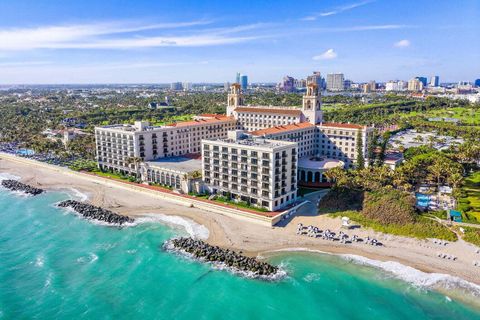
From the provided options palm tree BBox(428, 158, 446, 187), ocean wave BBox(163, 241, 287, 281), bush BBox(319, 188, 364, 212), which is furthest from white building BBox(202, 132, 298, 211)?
palm tree BBox(428, 158, 446, 187)

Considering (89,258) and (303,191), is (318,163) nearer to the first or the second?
(303,191)

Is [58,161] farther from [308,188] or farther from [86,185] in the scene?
[308,188]

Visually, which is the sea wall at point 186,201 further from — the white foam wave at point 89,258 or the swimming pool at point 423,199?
the swimming pool at point 423,199

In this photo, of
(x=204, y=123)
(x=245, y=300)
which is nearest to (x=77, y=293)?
(x=245, y=300)

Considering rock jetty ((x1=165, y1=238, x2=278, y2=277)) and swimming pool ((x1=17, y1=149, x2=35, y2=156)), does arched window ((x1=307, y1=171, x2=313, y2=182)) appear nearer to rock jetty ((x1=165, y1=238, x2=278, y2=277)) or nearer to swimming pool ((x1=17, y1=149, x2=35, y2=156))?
rock jetty ((x1=165, y1=238, x2=278, y2=277))

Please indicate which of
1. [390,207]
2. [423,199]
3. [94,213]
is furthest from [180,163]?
[423,199]

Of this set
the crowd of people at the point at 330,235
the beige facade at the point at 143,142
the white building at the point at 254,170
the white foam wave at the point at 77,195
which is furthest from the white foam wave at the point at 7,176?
the crowd of people at the point at 330,235
